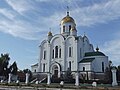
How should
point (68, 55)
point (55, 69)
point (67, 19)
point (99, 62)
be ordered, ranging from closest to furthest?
1. point (99, 62)
2. point (68, 55)
3. point (55, 69)
4. point (67, 19)

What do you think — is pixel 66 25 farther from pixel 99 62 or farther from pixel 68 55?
pixel 99 62

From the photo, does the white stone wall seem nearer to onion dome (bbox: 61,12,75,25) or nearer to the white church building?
the white church building

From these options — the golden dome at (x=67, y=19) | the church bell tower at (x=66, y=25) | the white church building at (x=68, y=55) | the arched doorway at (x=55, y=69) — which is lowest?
the arched doorway at (x=55, y=69)

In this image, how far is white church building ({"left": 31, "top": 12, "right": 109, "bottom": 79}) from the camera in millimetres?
44781

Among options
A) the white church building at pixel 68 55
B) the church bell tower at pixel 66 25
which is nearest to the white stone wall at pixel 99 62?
the white church building at pixel 68 55

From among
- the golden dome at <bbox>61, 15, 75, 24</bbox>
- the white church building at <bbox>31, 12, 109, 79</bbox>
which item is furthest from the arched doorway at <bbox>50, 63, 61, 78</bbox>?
the golden dome at <bbox>61, 15, 75, 24</bbox>

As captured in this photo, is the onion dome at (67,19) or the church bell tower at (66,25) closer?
the church bell tower at (66,25)

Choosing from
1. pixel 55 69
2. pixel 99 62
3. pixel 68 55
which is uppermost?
pixel 68 55

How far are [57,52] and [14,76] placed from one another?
453 inches

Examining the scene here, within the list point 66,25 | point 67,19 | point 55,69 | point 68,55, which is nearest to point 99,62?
point 68,55

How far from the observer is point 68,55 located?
47031mm

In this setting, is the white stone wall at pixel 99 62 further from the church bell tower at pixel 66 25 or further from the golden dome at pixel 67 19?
the golden dome at pixel 67 19

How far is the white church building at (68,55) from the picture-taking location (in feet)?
147

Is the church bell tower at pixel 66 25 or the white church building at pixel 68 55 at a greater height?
the church bell tower at pixel 66 25
